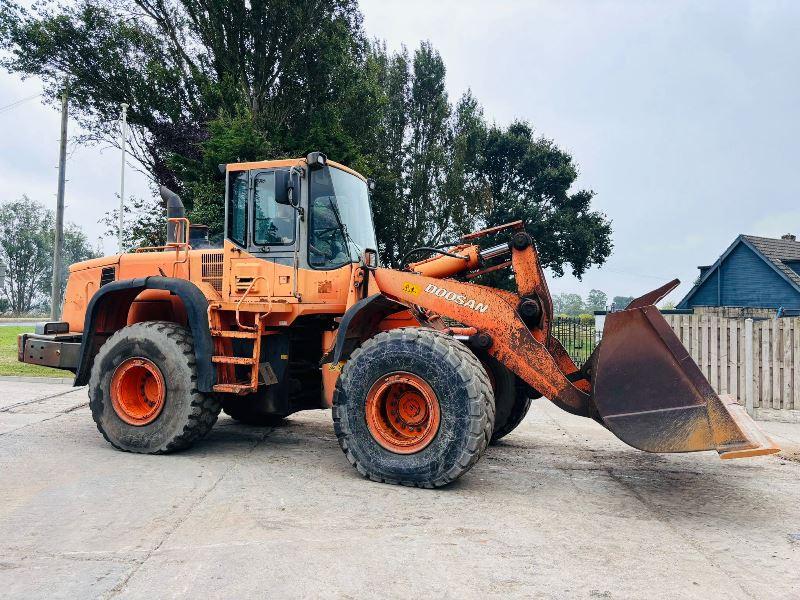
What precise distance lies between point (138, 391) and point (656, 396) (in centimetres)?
501

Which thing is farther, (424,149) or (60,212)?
(424,149)

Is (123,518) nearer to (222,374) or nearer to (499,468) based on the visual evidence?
(222,374)

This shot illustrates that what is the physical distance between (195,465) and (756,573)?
455 cm

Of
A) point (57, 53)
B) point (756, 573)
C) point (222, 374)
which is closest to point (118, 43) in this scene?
point (57, 53)

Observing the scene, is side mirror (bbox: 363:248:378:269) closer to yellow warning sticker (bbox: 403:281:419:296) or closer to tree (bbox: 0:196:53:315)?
yellow warning sticker (bbox: 403:281:419:296)

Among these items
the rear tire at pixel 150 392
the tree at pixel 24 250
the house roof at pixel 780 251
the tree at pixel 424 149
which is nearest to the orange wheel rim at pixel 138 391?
the rear tire at pixel 150 392

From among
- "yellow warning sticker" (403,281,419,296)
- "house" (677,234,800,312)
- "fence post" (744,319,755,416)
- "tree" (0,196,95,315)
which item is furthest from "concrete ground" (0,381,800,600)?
"tree" (0,196,95,315)

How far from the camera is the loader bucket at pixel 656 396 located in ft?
15.0

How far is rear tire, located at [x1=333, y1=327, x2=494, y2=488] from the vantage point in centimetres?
501

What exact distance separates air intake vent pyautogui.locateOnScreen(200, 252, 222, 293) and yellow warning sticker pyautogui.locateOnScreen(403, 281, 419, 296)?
2065 mm

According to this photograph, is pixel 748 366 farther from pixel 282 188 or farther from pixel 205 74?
pixel 205 74

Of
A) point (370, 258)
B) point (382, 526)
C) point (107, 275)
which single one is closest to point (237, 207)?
point (370, 258)

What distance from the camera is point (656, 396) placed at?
4809 mm

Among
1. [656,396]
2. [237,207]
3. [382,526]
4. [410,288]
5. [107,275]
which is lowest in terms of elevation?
[382,526]
